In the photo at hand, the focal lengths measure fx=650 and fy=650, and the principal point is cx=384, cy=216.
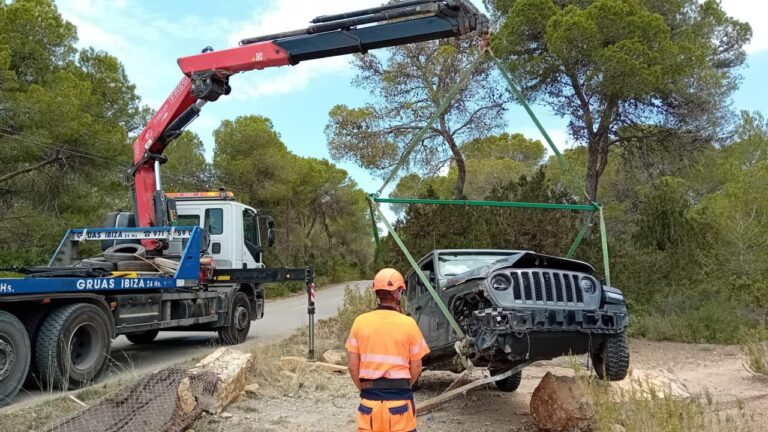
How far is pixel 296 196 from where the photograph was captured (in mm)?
35375

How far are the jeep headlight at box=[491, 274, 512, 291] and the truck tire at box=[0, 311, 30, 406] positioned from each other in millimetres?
5354

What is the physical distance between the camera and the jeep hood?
581cm

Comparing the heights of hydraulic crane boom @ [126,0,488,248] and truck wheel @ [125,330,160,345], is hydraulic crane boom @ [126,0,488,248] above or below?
above

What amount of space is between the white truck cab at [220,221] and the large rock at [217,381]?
5.46 metres

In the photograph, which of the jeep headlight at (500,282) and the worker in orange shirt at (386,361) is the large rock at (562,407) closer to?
the jeep headlight at (500,282)

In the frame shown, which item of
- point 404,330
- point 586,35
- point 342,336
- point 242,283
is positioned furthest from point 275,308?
point 404,330

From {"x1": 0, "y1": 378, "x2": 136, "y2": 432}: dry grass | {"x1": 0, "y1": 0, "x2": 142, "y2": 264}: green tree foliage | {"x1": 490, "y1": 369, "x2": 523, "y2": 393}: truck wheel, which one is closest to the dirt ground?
{"x1": 490, "y1": 369, "x2": 523, "y2": 393}: truck wheel

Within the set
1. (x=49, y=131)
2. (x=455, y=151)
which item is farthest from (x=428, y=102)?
(x=49, y=131)

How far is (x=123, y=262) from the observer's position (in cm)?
1031

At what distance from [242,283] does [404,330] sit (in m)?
9.94

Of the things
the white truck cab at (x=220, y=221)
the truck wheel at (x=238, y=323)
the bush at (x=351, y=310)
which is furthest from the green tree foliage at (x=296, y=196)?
the bush at (x=351, y=310)

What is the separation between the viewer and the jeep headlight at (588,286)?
5879 millimetres

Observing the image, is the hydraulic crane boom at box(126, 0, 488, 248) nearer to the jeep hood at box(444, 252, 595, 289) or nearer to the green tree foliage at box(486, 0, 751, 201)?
the jeep hood at box(444, 252, 595, 289)

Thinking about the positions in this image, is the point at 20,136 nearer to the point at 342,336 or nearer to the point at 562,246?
the point at 342,336
